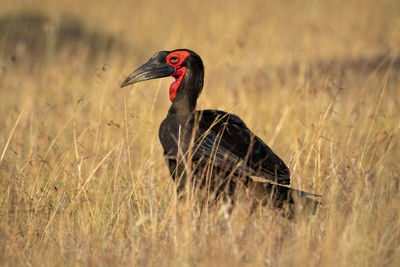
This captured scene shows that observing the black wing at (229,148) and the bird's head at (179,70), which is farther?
the bird's head at (179,70)

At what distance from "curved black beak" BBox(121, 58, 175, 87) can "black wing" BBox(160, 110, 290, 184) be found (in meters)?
0.38

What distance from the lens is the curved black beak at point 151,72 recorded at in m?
3.17

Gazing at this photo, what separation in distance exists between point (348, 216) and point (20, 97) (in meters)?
4.62

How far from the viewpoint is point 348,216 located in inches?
102

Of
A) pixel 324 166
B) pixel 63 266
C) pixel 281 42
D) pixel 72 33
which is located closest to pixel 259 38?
pixel 281 42

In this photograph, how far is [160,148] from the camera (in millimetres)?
4496

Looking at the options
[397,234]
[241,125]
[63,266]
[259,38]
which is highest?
[259,38]

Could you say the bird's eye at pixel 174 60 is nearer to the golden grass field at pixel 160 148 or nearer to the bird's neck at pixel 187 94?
the bird's neck at pixel 187 94

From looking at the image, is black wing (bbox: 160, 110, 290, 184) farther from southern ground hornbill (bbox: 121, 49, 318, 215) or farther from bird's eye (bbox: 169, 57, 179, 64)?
bird's eye (bbox: 169, 57, 179, 64)

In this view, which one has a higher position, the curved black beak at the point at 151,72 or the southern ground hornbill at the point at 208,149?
the curved black beak at the point at 151,72

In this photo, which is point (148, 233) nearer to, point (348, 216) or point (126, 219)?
point (126, 219)

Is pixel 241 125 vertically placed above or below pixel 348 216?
above

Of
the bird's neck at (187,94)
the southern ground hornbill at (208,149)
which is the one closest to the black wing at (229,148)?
the southern ground hornbill at (208,149)

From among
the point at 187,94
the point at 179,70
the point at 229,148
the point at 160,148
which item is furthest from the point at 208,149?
the point at 160,148
